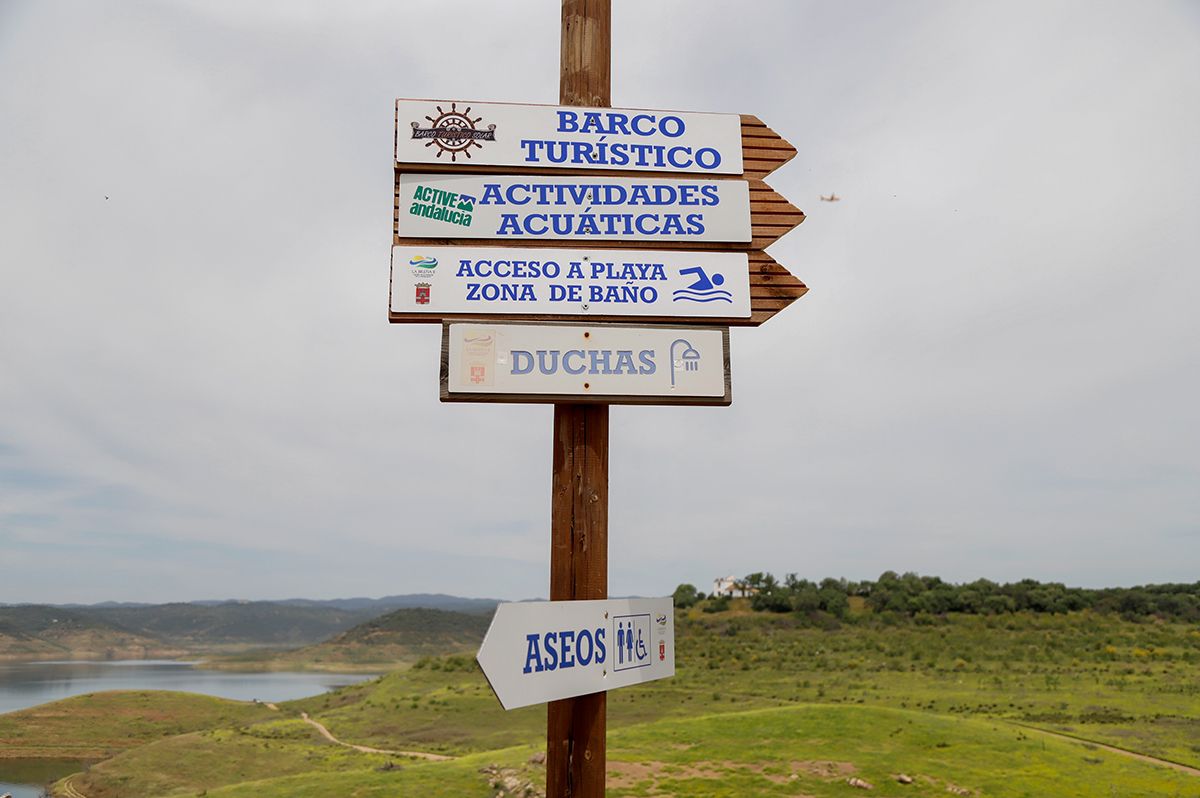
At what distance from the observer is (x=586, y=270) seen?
5012 mm

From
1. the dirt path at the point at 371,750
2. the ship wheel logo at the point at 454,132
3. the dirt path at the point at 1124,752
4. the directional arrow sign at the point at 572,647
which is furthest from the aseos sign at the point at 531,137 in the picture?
the dirt path at the point at 371,750

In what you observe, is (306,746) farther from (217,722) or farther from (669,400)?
(669,400)

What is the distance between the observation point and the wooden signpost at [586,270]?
4.71 metres

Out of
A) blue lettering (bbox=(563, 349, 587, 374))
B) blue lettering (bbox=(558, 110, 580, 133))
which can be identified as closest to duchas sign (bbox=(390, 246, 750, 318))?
blue lettering (bbox=(563, 349, 587, 374))

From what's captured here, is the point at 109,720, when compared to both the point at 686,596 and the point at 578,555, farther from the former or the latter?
the point at 578,555

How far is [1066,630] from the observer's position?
45500 millimetres

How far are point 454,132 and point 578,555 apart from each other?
2.96 m

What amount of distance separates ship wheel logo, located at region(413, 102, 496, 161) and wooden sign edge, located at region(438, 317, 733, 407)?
1.24 metres

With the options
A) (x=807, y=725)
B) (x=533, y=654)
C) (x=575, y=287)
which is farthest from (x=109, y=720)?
(x=575, y=287)

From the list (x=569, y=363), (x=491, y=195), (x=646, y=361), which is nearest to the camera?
(x=569, y=363)

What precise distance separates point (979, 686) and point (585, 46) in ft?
110

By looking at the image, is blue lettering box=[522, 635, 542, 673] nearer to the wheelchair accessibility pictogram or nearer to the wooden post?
the wooden post

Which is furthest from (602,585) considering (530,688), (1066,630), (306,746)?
(1066,630)

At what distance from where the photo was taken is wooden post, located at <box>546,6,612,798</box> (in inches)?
177
